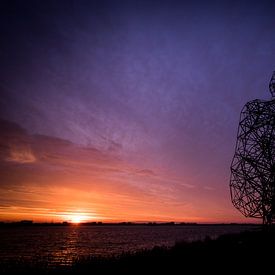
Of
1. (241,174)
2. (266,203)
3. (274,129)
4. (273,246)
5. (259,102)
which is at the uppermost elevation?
(259,102)

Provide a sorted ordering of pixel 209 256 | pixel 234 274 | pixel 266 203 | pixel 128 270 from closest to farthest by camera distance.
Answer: pixel 234 274 < pixel 128 270 < pixel 209 256 < pixel 266 203

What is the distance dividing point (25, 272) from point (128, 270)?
9952mm

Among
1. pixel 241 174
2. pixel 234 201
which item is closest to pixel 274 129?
pixel 241 174

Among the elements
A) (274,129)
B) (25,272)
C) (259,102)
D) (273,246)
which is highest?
(259,102)

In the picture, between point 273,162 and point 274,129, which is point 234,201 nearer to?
point 273,162

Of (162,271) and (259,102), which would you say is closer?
(162,271)

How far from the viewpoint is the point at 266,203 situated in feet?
80.1

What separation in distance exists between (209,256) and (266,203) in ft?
20.8

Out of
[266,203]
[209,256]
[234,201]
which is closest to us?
[209,256]

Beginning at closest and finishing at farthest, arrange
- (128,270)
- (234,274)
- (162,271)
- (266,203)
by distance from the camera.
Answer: (234,274), (162,271), (128,270), (266,203)

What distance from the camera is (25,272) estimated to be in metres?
25.4

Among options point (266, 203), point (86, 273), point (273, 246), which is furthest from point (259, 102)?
point (86, 273)

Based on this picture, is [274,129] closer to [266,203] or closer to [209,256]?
[266,203]

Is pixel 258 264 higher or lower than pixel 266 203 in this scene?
lower
